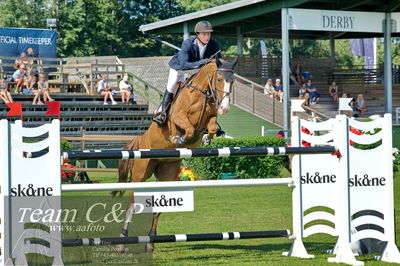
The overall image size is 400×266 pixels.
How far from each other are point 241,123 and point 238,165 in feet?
32.7

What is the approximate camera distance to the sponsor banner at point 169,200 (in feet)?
23.3

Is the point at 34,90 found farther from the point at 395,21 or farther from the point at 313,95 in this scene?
the point at 395,21

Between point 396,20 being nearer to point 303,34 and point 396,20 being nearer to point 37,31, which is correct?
point 303,34

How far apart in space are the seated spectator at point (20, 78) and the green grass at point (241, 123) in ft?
24.4

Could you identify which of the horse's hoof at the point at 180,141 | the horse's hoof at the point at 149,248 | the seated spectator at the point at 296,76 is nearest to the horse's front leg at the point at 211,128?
the horse's hoof at the point at 180,141

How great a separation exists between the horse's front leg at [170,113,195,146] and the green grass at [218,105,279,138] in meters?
18.2

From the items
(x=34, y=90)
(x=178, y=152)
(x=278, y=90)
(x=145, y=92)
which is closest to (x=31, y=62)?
(x=34, y=90)

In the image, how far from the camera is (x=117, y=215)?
300 inches

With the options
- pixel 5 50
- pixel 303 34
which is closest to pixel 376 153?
pixel 5 50

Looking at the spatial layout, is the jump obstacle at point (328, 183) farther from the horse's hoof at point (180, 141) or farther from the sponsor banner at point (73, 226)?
the horse's hoof at point (180, 141)

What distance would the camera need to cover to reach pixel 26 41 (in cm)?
2962

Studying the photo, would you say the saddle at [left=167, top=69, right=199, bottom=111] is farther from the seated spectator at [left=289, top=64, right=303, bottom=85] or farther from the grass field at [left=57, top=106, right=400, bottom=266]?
the seated spectator at [left=289, top=64, right=303, bottom=85]

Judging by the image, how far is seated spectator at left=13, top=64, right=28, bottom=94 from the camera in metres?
25.8

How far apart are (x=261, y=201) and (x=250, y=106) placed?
14728 millimetres
